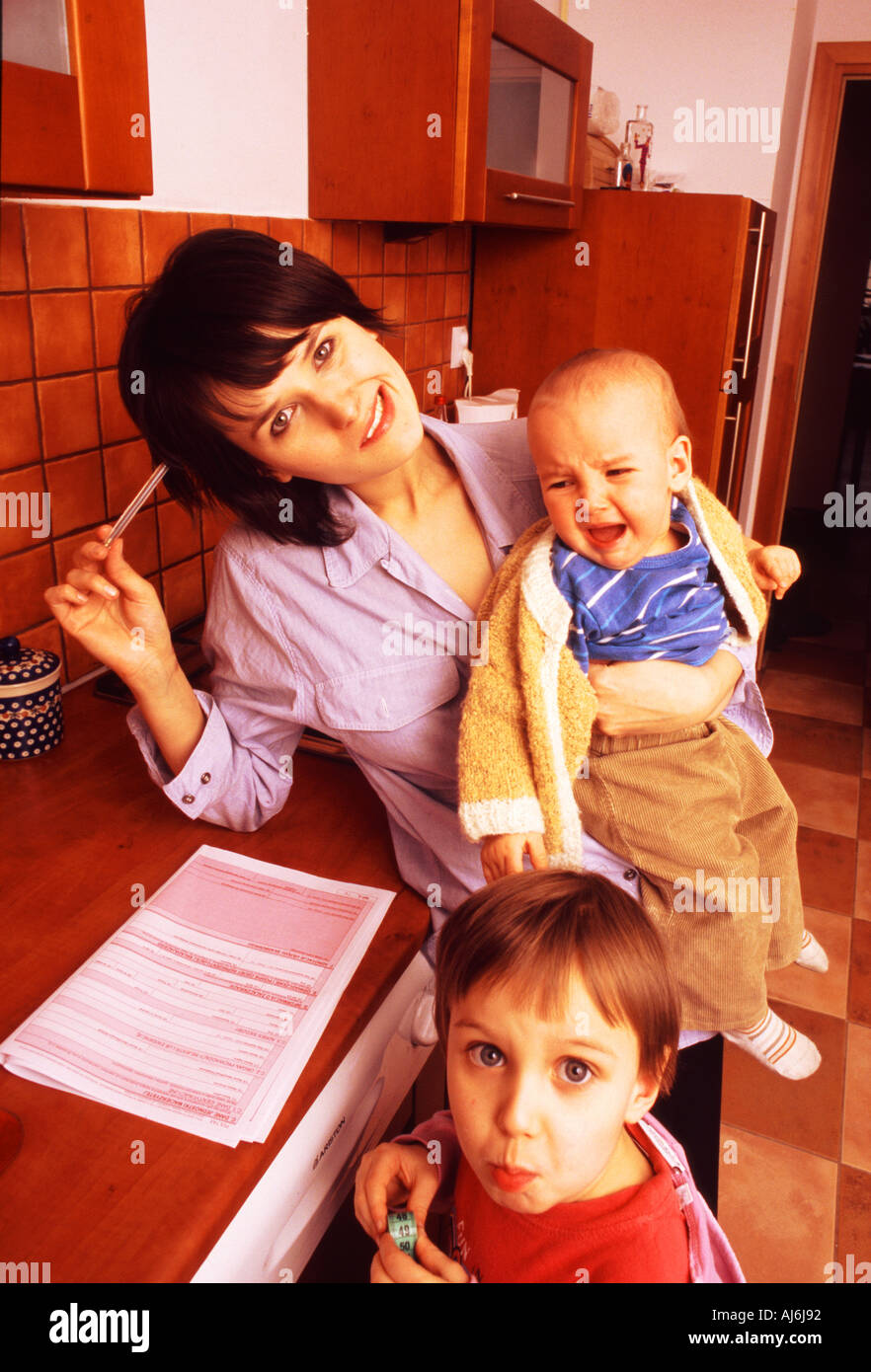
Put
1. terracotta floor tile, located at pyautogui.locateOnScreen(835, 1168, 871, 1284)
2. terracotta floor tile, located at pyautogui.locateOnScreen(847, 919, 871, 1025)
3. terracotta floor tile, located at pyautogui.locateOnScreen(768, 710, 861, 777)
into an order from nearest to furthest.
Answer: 1. terracotta floor tile, located at pyautogui.locateOnScreen(835, 1168, 871, 1284)
2. terracotta floor tile, located at pyautogui.locateOnScreen(847, 919, 871, 1025)
3. terracotta floor tile, located at pyautogui.locateOnScreen(768, 710, 861, 777)

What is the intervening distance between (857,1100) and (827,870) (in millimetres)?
849

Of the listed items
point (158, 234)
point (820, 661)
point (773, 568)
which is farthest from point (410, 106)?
point (820, 661)

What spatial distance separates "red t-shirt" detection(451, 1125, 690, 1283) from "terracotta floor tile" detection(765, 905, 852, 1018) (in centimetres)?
166

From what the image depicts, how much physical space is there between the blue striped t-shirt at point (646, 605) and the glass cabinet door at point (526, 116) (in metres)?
1.18

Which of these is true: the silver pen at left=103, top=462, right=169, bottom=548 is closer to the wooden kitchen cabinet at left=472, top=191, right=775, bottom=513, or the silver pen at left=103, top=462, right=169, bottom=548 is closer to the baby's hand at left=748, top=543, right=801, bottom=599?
the baby's hand at left=748, top=543, right=801, bottom=599

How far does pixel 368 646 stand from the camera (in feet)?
3.82

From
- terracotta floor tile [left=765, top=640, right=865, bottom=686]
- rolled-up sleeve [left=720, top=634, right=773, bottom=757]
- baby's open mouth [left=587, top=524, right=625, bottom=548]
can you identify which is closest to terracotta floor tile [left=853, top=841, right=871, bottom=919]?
terracotta floor tile [left=765, top=640, right=865, bottom=686]

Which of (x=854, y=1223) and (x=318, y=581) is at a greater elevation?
(x=318, y=581)

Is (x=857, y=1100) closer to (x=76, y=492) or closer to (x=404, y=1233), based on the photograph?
(x=404, y=1233)

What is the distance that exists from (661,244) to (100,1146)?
8.49 ft

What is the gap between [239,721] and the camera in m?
1.21

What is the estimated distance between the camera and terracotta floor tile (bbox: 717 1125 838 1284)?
1.73 meters

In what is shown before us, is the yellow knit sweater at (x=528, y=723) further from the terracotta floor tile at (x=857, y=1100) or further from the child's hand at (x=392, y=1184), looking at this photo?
the terracotta floor tile at (x=857, y=1100)
